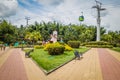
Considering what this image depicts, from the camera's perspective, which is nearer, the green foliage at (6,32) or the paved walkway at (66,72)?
the paved walkway at (66,72)

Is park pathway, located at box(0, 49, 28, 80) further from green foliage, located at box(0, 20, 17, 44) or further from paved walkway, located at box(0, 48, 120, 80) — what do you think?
green foliage, located at box(0, 20, 17, 44)

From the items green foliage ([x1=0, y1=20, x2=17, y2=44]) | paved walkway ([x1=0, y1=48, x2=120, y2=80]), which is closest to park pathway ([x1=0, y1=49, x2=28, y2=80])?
paved walkway ([x1=0, y1=48, x2=120, y2=80])

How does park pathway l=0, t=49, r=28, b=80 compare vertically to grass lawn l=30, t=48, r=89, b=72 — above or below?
below

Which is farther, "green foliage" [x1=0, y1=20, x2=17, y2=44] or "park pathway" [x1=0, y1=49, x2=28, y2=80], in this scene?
"green foliage" [x1=0, y1=20, x2=17, y2=44]

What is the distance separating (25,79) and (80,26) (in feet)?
235

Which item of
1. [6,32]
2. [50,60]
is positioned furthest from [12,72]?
[6,32]

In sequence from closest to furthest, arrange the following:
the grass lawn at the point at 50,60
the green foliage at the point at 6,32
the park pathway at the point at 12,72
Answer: the park pathway at the point at 12,72 < the grass lawn at the point at 50,60 < the green foliage at the point at 6,32

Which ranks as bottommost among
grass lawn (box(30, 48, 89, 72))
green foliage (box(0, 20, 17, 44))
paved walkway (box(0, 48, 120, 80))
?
paved walkway (box(0, 48, 120, 80))

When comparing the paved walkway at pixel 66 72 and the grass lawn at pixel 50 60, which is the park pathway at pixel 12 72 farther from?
the grass lawn at pixel 50 60

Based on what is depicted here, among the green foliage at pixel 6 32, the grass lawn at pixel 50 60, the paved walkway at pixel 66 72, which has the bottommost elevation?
the paved walkway at pixel 66 72

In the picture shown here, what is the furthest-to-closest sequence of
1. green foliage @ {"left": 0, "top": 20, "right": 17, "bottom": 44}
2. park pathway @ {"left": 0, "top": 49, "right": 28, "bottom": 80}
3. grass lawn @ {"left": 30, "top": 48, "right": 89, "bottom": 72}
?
green foliage @ {"left": 0, "top": 20, "right": 17, "bottom": 44}
grass lawn @ {"left": 30, "top": 48, "right": 89, "bottom": 72}
park pathway @ {"left": 0, "top": 49, "right": 28, "bottom": 80}

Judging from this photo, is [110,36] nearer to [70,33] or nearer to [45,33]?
[70,33]

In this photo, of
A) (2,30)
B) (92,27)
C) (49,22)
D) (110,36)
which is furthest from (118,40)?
(2,30)

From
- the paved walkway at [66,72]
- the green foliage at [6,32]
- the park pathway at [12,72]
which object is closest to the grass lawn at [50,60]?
the paved walkway at [66,72]
